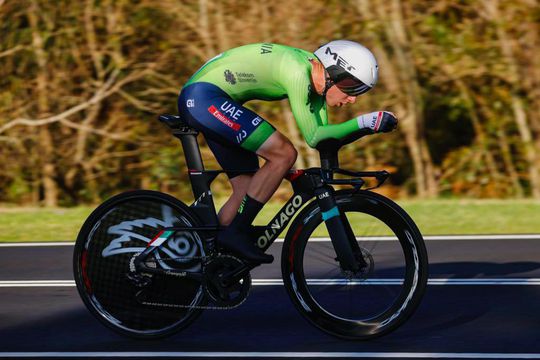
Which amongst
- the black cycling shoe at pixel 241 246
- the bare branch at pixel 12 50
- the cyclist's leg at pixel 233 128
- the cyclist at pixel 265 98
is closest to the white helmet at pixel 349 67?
the cyclist at pixel 265 98

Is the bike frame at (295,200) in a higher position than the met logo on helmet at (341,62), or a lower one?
lower

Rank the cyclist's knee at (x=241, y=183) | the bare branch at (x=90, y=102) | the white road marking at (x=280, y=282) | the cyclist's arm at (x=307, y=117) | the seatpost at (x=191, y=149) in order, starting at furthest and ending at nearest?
the bare branch at (x=90, y=102) < the white road marking at (x=280, y=282) < the cyclist's knee at (x=241, y=183) < the seatpost at (x=191, y=149) < the cyclist's arm at (x=307, y=117)

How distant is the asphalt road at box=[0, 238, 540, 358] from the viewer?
236 inches

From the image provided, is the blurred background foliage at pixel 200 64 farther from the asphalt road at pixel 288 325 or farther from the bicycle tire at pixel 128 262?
the bicycle tire at pixel 128 262

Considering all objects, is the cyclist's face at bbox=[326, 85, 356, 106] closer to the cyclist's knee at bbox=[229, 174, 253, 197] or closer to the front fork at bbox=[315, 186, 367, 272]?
the front fork at bbox=[315, 186, 367, 272]

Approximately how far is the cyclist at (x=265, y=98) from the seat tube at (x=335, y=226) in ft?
0.80

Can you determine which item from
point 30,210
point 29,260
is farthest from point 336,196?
point 30,210

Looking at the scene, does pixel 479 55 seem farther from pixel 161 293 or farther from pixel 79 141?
pixel 161 293

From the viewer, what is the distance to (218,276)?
625 centimetres

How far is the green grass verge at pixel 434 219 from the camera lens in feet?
35.0

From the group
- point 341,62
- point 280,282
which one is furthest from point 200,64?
point 341,62

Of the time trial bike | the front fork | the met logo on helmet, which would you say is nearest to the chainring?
the time trial bike

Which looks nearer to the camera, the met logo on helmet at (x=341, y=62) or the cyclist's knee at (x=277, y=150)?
the met logo on helmet at (x=341, y=62)

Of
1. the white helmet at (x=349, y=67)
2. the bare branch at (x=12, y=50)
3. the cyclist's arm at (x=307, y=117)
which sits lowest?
the bare branch at (x=12, y=50)
